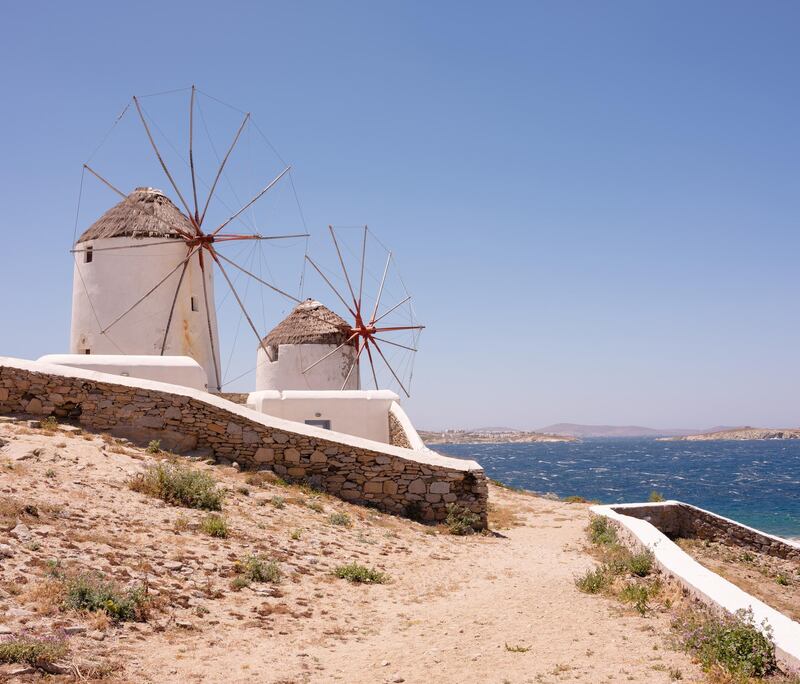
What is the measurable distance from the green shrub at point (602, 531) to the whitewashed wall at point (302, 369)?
10.7 metres

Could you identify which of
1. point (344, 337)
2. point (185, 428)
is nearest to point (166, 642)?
point (185, 428)

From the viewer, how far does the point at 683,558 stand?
717 centimetres

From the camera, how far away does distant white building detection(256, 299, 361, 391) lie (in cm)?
2048

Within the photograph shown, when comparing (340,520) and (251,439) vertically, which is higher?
(251,439)

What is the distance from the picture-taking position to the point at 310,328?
21.0 meters

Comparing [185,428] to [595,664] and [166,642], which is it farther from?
[595,664]

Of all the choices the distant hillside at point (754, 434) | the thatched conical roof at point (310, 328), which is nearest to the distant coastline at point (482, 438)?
the distant hillside at point (754, 434)

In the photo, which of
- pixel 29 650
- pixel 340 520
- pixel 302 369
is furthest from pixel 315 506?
Answer: pixel 302 369

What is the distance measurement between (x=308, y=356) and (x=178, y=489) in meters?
12.7

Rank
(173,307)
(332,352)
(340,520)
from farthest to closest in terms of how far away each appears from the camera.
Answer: (332,352), (173,307), (340,520)

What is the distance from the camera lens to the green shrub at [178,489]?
25.8ft

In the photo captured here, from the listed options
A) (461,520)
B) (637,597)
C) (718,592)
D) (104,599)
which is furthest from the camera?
(461,520)

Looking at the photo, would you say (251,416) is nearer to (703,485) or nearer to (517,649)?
(517,649)

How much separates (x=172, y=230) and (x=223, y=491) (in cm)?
1057
